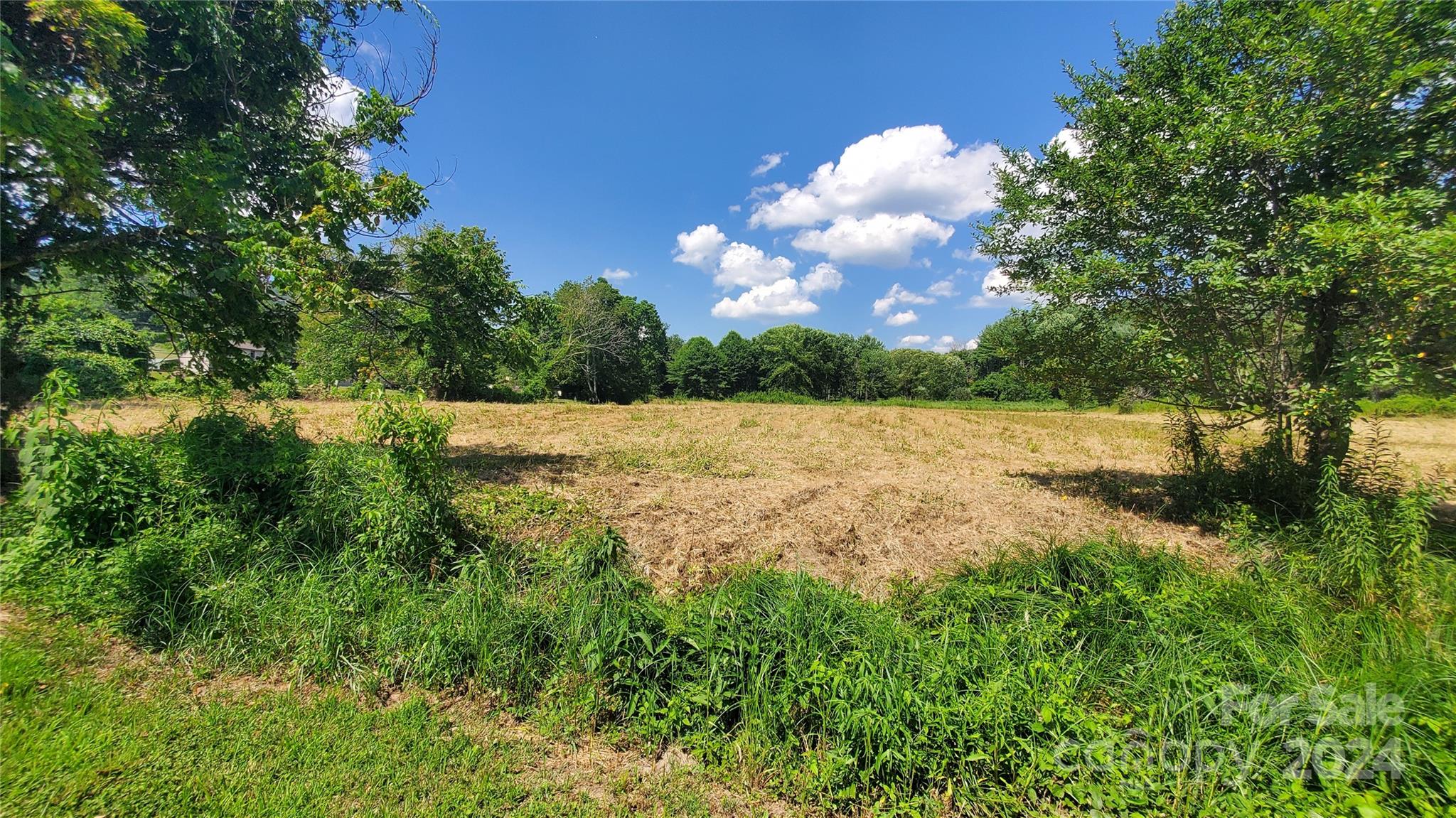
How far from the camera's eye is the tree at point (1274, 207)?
4.77 metres

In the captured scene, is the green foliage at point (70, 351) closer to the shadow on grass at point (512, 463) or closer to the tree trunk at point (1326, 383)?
the shadow on grass at point (512, 463)

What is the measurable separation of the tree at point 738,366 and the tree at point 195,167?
55516 mm

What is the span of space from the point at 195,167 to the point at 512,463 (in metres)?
5.81

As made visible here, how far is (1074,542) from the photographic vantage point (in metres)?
5.57

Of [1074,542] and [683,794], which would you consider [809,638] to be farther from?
[1074,542]

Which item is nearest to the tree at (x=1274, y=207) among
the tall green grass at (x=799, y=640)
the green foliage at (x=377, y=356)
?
the tall green grass at (x=799, y=640)

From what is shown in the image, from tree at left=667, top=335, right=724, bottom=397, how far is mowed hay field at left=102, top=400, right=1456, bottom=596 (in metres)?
44.1

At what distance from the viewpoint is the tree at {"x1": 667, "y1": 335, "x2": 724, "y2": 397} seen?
6141 centimetres

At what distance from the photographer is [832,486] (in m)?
8.25

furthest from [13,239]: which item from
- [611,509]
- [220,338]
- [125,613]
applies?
[611,509]

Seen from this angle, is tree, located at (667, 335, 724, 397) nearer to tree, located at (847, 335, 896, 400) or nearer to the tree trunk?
tree, located at (847, 335, 896, 400)

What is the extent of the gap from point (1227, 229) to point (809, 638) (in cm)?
743

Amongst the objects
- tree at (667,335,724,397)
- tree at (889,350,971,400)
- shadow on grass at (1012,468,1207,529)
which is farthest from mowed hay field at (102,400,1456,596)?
tree at (889,350,971,400)

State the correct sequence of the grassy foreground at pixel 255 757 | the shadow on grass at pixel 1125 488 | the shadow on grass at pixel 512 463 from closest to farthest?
the grassy foreground at pixel 255 757
the shadow on grass at pixel 1125 488
the shadow on grass at pixel 512 463
